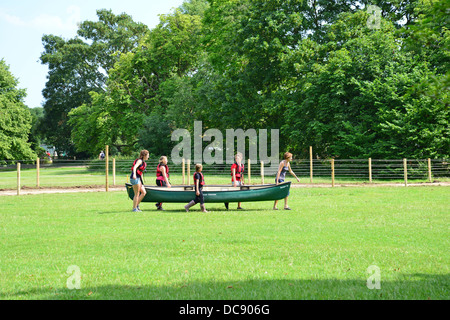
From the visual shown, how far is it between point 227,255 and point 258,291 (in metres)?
2.16

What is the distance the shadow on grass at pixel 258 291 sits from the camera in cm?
547

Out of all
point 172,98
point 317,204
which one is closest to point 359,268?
point 317,204

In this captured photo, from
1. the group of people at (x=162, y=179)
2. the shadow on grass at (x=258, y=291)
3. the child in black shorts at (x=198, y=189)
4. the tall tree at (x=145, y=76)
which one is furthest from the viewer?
the tall tree at (x=145, y=76)

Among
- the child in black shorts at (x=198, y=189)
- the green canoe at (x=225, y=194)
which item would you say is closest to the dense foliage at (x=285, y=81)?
the green canoe at (x=225, y=194)

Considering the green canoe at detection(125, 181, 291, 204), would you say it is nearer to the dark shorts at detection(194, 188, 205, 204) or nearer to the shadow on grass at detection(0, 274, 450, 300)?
the dark shorts at detection(194, 188, 205, 204)

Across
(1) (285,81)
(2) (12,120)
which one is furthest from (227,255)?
(2) (12,120)

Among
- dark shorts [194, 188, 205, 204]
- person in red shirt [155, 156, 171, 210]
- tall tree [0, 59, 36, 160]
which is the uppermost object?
tall tree [0, 59, 36, 160]

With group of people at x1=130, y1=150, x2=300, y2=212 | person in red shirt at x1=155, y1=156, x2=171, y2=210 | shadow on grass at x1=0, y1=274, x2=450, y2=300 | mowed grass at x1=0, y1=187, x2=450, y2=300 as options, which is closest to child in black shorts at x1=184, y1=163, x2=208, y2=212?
group of people at x1=130, y1=150, x2=300, y2=212

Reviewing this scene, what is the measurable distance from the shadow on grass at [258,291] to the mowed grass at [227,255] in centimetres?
1

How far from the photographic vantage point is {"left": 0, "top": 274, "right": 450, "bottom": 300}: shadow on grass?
5.47 m

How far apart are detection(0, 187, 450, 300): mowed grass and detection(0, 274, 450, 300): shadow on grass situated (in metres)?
0.01

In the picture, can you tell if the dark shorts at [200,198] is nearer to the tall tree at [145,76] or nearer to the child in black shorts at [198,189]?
the child in black shorts at [198,189]

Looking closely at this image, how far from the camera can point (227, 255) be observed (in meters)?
7.84
